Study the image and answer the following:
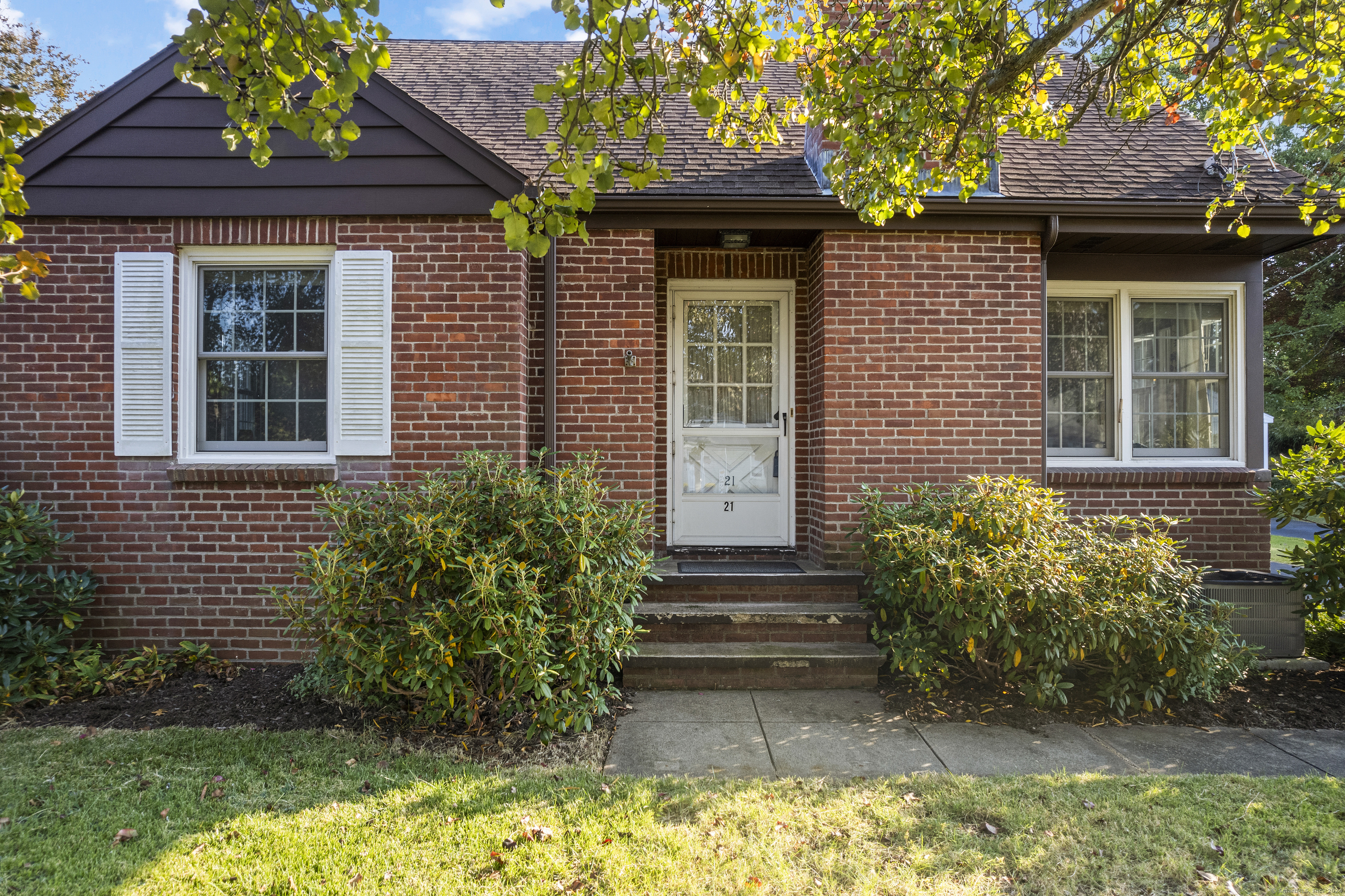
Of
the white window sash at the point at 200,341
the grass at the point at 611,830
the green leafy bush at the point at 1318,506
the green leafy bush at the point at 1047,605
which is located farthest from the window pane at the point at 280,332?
the green leafy bush at the point at 1318,506

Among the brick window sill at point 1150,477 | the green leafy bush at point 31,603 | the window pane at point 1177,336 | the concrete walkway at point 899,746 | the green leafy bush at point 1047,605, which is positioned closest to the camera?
the concrete walkway at point 899,746

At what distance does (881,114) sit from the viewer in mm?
4172

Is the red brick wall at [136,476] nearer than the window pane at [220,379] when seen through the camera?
Yes

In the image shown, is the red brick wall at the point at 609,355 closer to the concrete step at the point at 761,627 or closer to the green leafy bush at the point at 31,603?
the concrete step at the point at 761,627

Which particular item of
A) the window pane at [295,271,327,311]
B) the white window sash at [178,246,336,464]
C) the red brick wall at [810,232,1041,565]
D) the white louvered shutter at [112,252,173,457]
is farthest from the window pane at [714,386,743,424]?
the white louvered shutter at [112,252,173,457]

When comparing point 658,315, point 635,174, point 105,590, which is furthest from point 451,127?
point 105,590

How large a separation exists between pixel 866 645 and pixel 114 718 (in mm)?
4612

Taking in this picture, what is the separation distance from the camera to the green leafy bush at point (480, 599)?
345 cm

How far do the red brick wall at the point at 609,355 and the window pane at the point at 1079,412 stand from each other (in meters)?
3.54

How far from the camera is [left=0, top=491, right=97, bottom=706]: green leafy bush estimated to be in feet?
13.1

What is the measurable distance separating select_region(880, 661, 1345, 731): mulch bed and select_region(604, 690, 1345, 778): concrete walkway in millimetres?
84

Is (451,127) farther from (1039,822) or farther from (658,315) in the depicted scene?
(1039,822)

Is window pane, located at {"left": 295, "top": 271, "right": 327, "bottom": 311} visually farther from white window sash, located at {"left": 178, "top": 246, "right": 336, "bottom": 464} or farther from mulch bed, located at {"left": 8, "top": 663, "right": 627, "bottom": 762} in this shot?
mulch bed, located at {"left": 8, "top": 663, "right": 627, "bottom": 762}

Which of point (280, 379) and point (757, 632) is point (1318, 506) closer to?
point (757, 632)
